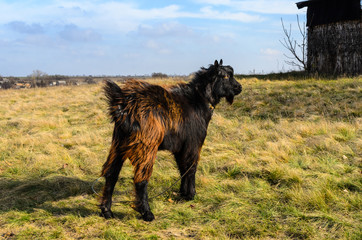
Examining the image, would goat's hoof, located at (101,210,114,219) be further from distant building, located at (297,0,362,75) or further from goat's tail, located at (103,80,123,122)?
distant building, located at (297,0,362,75)

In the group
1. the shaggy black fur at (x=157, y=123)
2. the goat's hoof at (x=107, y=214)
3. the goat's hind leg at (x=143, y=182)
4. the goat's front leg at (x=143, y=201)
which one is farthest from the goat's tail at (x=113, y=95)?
the goat's hoof at (x=107, y=214)

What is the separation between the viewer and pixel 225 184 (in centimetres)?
521

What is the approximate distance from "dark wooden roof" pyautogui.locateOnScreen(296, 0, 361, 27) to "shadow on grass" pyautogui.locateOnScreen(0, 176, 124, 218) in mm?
15388

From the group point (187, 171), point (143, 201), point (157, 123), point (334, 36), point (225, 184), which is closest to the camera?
point (157, 123)

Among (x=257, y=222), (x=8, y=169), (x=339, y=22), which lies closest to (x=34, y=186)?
(x=8, y=169)

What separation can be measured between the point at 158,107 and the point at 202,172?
90.8 inches

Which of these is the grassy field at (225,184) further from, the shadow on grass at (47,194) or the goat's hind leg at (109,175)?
the goat's hind leg at (109,175)

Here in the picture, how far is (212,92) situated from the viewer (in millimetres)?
4746

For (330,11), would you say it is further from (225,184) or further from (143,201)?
(143,201)

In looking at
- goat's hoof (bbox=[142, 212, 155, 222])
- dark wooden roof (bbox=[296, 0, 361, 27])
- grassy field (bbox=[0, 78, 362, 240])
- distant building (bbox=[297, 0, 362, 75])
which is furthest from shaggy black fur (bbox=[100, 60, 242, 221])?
dark wooden roof (bbox=[296, 0, 361, 27])

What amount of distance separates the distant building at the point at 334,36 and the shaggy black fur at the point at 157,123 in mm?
13266

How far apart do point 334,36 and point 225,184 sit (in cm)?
1408

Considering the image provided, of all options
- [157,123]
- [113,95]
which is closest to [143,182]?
[157,123]

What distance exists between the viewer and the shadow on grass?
4.67m
